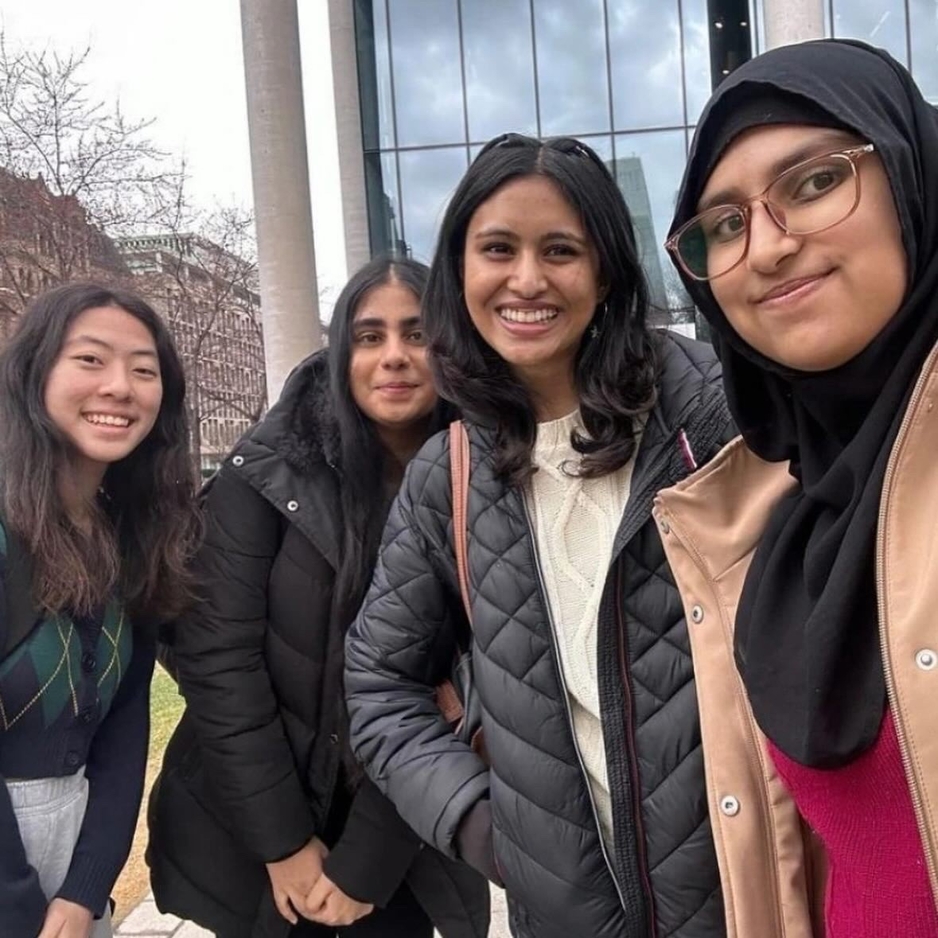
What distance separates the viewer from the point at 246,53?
11023mm

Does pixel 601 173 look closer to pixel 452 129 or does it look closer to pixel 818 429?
pixel 818 429

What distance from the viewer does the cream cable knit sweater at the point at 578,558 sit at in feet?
5.22

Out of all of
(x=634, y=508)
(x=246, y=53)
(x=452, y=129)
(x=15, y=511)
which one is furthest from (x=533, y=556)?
(x=452, y=129)

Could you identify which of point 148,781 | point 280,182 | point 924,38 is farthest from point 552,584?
point 924,38

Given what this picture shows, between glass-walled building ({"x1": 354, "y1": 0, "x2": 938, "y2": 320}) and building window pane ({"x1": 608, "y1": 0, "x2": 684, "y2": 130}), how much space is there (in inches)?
0.8

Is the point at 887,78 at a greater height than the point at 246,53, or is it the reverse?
the point at 246,53

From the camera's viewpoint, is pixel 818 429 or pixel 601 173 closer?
pixel 818 429

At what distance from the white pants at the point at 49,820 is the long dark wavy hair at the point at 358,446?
731mm

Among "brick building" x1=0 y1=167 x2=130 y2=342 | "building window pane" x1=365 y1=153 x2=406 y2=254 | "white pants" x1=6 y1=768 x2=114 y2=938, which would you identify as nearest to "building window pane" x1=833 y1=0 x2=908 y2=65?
"building window pane" x1=365 y1=153 x2=406 y2=254

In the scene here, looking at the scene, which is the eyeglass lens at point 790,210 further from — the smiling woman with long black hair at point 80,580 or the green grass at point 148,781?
the green grass at point 148,781

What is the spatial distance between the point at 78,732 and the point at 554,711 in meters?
1.13

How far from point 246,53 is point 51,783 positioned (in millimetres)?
10948

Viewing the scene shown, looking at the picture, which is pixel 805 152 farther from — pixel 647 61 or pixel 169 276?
pixel 647 61

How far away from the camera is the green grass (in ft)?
12.7
